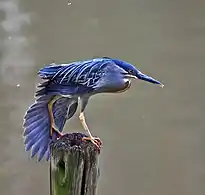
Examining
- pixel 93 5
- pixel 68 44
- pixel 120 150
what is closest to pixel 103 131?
pixel 120 150

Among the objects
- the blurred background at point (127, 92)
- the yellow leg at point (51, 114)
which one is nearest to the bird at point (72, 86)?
the yellow leg at point (51, 114)

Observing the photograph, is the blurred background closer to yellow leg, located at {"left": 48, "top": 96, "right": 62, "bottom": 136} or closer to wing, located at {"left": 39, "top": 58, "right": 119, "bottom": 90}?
yellow leg, located at {"left": 48, "top": 96, "right": 62, "bottom": 136}

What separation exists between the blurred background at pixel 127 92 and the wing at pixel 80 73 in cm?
197

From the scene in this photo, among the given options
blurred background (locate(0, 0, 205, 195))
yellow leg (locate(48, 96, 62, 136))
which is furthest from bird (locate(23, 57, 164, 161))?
blurred background (locate(0, 0, 205, 195))

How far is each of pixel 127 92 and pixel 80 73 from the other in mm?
2927

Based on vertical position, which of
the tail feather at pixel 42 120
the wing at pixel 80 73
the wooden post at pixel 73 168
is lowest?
the wooden post at pixel 73 168

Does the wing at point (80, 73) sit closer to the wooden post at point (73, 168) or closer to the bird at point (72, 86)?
the bird at point (72, 86)

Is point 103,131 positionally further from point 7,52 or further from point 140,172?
point 7,52

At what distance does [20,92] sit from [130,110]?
31.7 inches

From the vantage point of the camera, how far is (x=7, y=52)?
516 cm

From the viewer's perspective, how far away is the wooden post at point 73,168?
146 cm

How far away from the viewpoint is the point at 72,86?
61.0 inches

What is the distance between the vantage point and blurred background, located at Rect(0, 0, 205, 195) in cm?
359

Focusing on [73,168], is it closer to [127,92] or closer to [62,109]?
[62,109]
